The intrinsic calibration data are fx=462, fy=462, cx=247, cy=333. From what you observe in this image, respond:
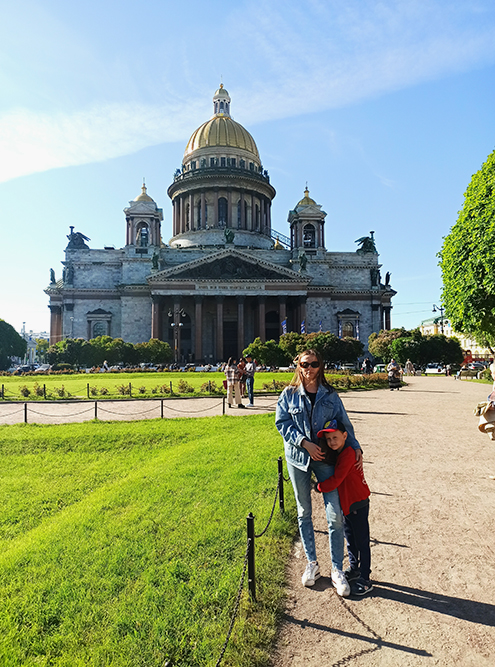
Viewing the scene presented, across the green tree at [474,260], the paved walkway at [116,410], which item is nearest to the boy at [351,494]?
the paved walkway at [116,410]

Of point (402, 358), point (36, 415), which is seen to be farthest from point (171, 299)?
point (36, 415)

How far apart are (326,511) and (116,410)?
15986 mm

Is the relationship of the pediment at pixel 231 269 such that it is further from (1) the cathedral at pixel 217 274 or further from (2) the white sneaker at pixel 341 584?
(2) the white sneaker at pixel 341 584

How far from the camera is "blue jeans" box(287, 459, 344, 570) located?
15.3ft

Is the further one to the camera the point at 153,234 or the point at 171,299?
the point at 153,234

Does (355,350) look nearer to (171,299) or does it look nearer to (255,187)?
(171,299)

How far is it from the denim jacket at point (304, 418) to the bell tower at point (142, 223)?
6366 centimetres

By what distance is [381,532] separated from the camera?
20.5ft

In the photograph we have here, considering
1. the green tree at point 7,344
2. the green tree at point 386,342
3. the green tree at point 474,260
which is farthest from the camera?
the green tree at point 7,344

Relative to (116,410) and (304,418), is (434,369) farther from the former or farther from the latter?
(304,418)

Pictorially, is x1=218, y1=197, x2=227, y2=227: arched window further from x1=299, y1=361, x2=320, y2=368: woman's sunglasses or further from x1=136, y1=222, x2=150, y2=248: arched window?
x1=299, y1=361, x2=320, y2=368: woman's sunglasses

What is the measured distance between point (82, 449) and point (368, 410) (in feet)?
36.1

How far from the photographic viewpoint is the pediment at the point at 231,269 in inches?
2303

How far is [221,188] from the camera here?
70250 millimetres
